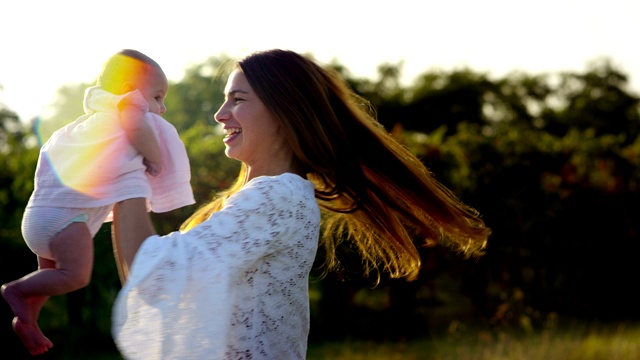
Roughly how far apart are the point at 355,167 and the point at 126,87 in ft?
2.67

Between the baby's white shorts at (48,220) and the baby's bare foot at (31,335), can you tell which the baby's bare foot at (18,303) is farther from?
the baby's white shorts at (48,220)

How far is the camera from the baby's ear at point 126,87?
2791 mm

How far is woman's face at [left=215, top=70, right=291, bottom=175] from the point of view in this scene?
287cm

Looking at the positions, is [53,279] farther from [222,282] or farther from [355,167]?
[355,167]

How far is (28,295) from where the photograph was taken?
9.21 feet

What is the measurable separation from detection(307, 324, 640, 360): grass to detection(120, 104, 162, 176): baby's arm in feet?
16.7

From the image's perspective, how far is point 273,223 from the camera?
2646 mm

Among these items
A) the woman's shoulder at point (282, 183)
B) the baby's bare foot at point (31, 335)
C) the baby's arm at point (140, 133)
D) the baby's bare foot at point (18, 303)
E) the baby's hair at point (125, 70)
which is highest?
the baby's hair at point (125, 70)

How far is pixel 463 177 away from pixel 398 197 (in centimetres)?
688

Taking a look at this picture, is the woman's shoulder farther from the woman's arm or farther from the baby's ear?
the baby's ear

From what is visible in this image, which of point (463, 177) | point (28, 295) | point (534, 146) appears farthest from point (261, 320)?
point (534, 146)

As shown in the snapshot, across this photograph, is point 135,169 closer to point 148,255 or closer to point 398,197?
point 148,255

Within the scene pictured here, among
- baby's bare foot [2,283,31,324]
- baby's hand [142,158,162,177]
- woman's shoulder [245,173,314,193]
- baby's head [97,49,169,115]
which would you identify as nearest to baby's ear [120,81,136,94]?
baby's head [97,49,169,115]

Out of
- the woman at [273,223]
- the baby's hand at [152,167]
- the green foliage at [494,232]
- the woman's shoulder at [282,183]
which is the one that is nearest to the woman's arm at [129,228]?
the woman at [273,223]
